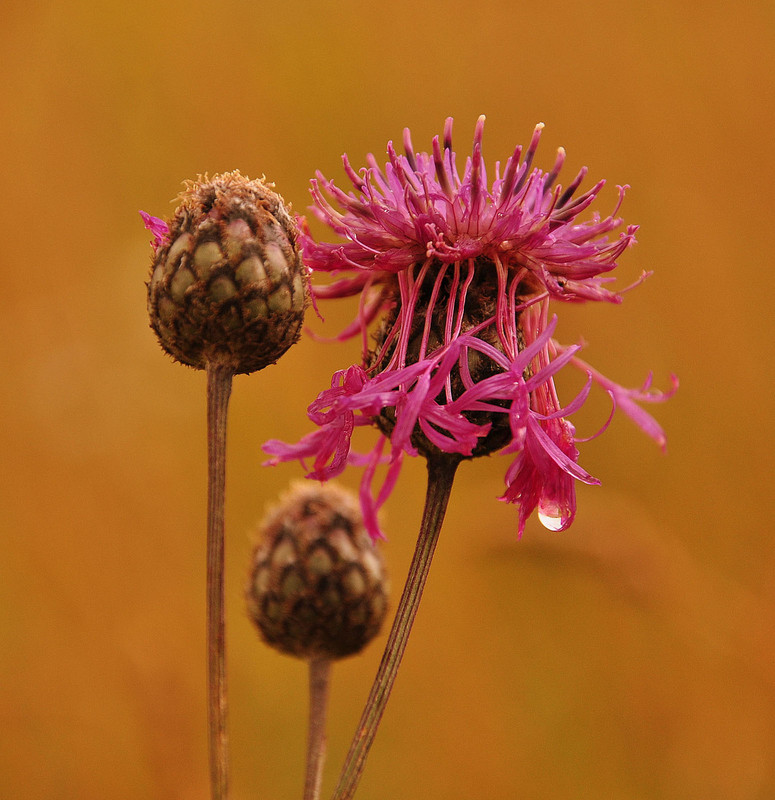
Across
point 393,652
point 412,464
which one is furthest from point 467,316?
point 412,464

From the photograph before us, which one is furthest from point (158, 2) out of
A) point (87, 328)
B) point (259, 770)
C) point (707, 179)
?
point (259, 770)

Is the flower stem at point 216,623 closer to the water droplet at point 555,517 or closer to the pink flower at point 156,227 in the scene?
the pink flower at point 156,227

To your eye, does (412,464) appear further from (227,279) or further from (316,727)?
(227,279)

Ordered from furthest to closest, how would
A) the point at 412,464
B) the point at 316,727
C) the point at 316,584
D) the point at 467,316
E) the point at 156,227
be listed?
the point at 412,464 → the point at 316,584 → the point at 316,727 → the point at 156,227 → the point at 467,316

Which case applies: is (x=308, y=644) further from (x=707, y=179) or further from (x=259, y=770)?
(x=707, y=179)

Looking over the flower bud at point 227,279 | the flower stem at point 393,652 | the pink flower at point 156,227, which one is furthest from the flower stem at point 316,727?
the pink flower at point 156,227

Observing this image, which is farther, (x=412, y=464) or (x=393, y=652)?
(x=412, y=464)
